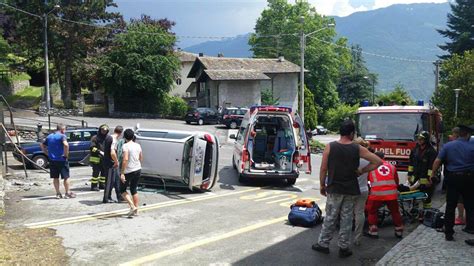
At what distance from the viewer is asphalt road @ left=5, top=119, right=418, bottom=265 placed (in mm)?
6833

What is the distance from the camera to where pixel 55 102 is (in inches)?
1795

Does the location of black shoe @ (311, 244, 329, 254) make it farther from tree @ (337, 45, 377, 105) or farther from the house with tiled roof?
tree @ (337, 45, 377, 105)

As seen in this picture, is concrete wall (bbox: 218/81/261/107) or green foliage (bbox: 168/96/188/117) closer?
green foliage (bbox: 168/96/188/117)

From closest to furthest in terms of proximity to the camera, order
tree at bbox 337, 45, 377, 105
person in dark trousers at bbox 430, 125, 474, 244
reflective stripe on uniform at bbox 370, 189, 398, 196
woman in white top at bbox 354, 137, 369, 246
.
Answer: woman in white top at bbox 354, 137, 369, 246 < person in dark trousers at bbox 430, 125, 474, 244 < reflective stripe on uniform at bbox 370, 189, 398, 196 < tree at bbox 337, 45, 377, 105

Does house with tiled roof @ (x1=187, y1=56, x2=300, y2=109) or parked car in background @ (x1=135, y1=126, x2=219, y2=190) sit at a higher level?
house with tiled roof @ (x1=187, y1=56, x2=300, y2=109)

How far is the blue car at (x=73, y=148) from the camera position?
18234mm

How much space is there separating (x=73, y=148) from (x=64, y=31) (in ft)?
87.0

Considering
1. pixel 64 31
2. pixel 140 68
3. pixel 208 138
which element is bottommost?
pixel 208 138

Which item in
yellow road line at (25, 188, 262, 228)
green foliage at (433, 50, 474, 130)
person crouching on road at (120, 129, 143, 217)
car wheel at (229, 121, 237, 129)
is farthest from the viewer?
car wheel at (229, 121, 237, 129)

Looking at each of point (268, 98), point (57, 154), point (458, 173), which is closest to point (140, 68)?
point (268, 98)

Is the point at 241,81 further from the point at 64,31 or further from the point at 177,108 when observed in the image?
the point at 64,31

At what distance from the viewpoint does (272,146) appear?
14820 mm

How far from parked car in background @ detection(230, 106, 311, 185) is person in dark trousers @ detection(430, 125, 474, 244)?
594 cm

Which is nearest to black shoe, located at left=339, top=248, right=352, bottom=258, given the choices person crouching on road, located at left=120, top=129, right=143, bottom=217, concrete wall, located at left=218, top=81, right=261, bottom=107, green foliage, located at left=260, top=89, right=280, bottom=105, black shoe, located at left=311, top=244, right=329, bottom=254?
black shoe, located at left=311, top=244, right=329, bottom=254
